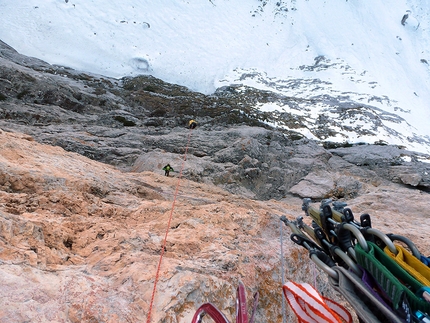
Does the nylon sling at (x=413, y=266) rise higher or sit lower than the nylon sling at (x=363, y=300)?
higher

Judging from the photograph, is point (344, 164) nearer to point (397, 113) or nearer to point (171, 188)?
point (171, 188)

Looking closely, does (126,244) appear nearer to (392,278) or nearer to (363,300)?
(363,300)

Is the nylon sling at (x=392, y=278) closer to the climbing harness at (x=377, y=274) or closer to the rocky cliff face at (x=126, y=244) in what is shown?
the climbing harness at (x=377, y=274)

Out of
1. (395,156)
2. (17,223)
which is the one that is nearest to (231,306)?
(17,223)

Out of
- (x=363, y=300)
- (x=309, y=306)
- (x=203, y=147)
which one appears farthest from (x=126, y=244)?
(x=203, y=147)

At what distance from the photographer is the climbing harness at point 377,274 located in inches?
59.5

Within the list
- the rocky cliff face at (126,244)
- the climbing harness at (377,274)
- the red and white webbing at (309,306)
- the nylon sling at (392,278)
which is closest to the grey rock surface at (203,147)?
the rocky cliff face at (126,244)

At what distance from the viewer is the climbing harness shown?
1.51 metres

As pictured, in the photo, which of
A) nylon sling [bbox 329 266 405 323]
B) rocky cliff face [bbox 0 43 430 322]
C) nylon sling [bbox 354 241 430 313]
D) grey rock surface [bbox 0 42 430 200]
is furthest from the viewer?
grey rock surface [bbox 0 42 430 200]

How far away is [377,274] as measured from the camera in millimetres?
1705

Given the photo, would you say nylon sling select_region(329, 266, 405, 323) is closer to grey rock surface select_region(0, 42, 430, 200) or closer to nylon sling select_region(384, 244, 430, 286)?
nylon sling select_region(384, 244, 430, 286)

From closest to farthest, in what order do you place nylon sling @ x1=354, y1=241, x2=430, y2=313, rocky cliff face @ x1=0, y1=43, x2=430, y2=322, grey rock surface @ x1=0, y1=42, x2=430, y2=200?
nylon sling @ x1=354, y1=241, x2=430, y2=313 → rocky cliff face @ x1=0, y1=43, x2=430, y2=322 → grey rock surface @ x1=0, y1=42, x2=430, y2=200

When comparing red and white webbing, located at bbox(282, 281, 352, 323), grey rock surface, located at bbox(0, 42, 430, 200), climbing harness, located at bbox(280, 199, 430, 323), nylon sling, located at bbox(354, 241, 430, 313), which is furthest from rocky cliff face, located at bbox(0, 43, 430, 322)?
grey rock surface, located at bbox(0, 42, 430, 200)

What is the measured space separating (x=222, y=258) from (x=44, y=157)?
589cm
